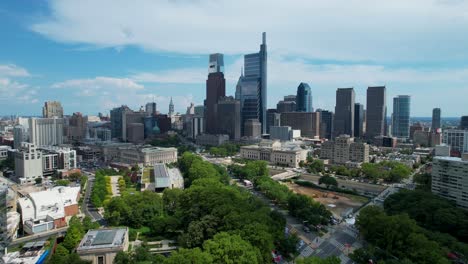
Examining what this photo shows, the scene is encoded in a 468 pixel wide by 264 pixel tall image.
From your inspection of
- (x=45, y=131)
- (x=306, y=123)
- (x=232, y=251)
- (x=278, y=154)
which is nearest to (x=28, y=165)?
(x=45, y=131)

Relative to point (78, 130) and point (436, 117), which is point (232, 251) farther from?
point (436, 117)

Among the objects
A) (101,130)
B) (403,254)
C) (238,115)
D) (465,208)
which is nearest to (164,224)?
(403,254)

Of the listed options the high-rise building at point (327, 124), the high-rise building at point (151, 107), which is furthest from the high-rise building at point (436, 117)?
the high-rise building at point (151, 107)

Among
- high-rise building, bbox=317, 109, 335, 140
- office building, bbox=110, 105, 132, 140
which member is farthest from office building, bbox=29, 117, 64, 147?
high-rise building, bbox=317, 109, 335, 140

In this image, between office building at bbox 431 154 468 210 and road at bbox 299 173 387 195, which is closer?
office building at bbox 431 154 468 210

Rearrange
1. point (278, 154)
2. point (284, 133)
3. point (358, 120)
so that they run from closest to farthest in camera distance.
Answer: point (278, 154), point (284, 133), point (358, 120)

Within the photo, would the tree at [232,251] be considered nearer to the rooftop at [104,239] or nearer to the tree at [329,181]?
the rooftop at [104,239]

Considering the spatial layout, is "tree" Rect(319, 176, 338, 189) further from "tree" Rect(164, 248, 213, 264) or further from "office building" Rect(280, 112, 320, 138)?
"office building" Rect(280, 112, 320, 138)
